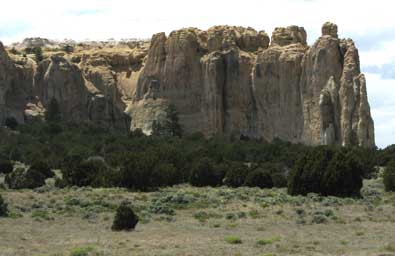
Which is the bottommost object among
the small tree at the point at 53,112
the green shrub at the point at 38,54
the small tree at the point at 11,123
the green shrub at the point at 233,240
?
the green shrub at the point at 233,240

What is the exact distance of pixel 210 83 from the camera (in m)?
102

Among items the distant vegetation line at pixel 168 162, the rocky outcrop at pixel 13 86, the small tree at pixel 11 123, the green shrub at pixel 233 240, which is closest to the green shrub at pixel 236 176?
the distant vegetation line at pixel 168 162

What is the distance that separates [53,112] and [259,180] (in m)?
50.9

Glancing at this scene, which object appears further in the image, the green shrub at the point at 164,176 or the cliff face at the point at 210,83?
the cliff face at the point at 210,83

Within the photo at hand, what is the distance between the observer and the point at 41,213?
3781 cm

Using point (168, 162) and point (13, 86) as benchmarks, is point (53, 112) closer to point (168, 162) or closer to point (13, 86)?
point (13, 86)

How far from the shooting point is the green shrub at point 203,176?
181 ft

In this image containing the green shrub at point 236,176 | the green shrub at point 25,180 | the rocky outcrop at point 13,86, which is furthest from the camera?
the rocky outcrop at point 13,86

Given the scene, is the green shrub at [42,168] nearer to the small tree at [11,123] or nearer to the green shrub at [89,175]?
the green shrub at [89,175]

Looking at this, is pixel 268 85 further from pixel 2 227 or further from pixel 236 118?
pixel 2 227

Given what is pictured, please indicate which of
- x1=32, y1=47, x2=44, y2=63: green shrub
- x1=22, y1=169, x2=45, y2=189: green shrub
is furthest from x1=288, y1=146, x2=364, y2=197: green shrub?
x1=32, y1=47, x2=44, y2=63: green shrub

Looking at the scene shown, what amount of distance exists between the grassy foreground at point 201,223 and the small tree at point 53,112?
5034 cm

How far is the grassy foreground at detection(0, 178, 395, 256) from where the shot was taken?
1040 inches

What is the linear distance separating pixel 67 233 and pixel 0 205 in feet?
23.8
